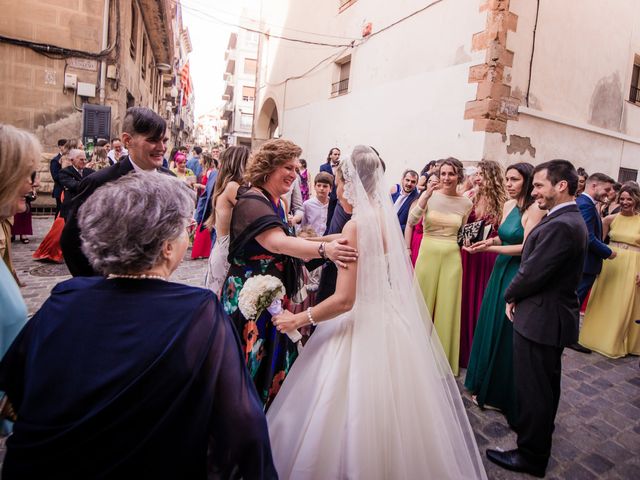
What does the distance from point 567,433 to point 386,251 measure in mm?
2149

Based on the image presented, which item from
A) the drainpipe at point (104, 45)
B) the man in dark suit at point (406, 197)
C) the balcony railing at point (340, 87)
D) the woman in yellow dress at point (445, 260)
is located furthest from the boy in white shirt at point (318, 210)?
the drainpipe at point (104, 45)

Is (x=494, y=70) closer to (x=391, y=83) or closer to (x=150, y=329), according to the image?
(x=391, y=83)

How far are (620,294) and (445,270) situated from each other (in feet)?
8.72

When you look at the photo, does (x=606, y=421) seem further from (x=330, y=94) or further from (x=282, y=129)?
(x=282, y=129)

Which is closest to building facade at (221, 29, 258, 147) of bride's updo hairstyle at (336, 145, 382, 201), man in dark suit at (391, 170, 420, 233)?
man in dark suit at (391, 170, 420, 233)

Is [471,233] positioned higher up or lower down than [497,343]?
higher up

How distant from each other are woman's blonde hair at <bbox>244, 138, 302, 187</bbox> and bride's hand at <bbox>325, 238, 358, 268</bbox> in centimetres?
63

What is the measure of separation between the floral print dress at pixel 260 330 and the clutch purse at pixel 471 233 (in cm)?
226

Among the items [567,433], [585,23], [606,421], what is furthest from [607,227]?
[585,23]

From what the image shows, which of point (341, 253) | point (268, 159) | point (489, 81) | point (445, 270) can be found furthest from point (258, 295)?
point (489, 81)

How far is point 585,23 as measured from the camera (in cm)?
836

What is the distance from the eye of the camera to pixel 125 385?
107 cm

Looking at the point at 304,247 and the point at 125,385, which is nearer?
the point at 125,385

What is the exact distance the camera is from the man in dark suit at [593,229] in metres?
4.52
